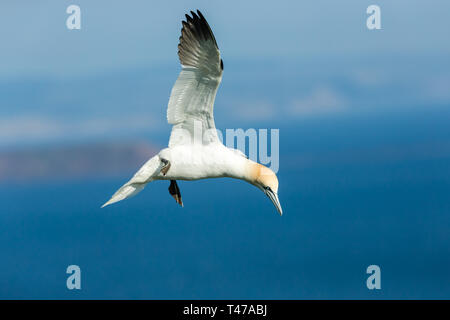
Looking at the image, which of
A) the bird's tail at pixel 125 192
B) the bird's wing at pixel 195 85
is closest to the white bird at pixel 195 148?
the bird's wing at pixel 195 85

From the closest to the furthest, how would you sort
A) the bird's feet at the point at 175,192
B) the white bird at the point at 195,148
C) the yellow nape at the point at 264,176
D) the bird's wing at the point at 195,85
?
the bird's wing at the point at 195,85 → the white bird at the point at 195,148 → the yellow nape at the point at 264,176 → the bird's feet at the point at 175,192

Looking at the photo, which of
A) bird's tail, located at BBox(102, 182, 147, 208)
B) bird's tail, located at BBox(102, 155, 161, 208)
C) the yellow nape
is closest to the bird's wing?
bird's tail, located at BBox(102, 155, 161, 208)

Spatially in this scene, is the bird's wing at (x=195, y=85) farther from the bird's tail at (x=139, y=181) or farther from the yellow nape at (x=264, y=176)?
the yellow nape at (x=264, y=176)

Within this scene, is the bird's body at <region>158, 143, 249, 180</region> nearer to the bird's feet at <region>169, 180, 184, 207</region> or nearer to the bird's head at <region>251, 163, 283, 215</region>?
the bird's head at <region>251, 163, 283, 215</region>

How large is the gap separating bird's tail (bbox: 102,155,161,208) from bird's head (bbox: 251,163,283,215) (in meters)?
1.66

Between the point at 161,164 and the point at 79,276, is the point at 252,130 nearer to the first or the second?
the point at 161,164

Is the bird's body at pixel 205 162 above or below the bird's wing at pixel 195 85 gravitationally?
below

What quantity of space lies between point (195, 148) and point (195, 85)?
3.64ft

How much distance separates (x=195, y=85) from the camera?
13969 mm

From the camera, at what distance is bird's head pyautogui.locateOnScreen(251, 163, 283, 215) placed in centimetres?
1426

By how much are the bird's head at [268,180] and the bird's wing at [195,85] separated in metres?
0.87

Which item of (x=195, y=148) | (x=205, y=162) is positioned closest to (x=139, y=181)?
(x=195, y=148)

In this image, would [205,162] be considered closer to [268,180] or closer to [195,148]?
[195,148]

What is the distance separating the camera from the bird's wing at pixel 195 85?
44.8 ft
